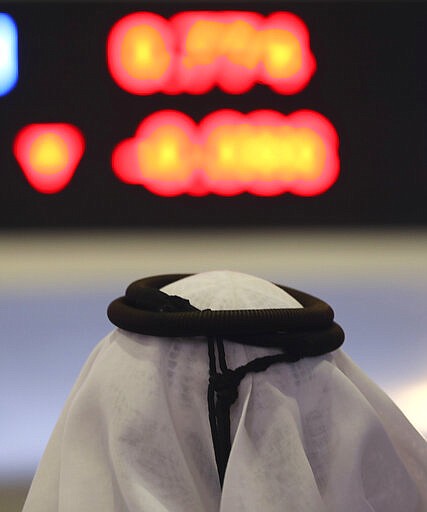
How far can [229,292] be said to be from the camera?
57 centimetres

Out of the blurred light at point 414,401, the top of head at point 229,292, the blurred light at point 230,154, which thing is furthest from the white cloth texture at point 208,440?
the blurred light at point 230,154

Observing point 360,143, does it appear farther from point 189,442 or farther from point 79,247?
point 189,442

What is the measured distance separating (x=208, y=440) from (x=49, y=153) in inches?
57.8

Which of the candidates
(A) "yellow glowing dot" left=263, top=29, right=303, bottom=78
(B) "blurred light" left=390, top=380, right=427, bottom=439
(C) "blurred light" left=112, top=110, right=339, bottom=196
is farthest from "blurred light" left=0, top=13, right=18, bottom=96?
(B) "blurred light" left=390, top=380, right=427, bottom=439

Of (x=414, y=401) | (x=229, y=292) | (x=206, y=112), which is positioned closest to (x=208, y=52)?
(x=206, y=112)

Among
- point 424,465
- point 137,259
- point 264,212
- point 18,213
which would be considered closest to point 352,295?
point 264,212

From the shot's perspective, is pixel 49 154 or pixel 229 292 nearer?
pixel 229 292

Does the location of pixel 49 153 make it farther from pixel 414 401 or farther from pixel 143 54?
pixel 414 401

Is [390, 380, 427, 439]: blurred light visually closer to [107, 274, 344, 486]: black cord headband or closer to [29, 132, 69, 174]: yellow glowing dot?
[29, 132, 69, 174]: yellow glowing dot

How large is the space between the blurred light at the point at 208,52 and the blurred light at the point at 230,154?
7cm

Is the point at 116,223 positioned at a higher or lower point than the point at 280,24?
lower

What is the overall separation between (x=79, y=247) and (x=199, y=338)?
1462 mm

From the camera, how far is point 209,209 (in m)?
1.94

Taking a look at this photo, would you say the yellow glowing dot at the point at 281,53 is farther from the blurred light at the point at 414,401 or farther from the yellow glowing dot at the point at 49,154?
the blurred light at the point at 414,401
